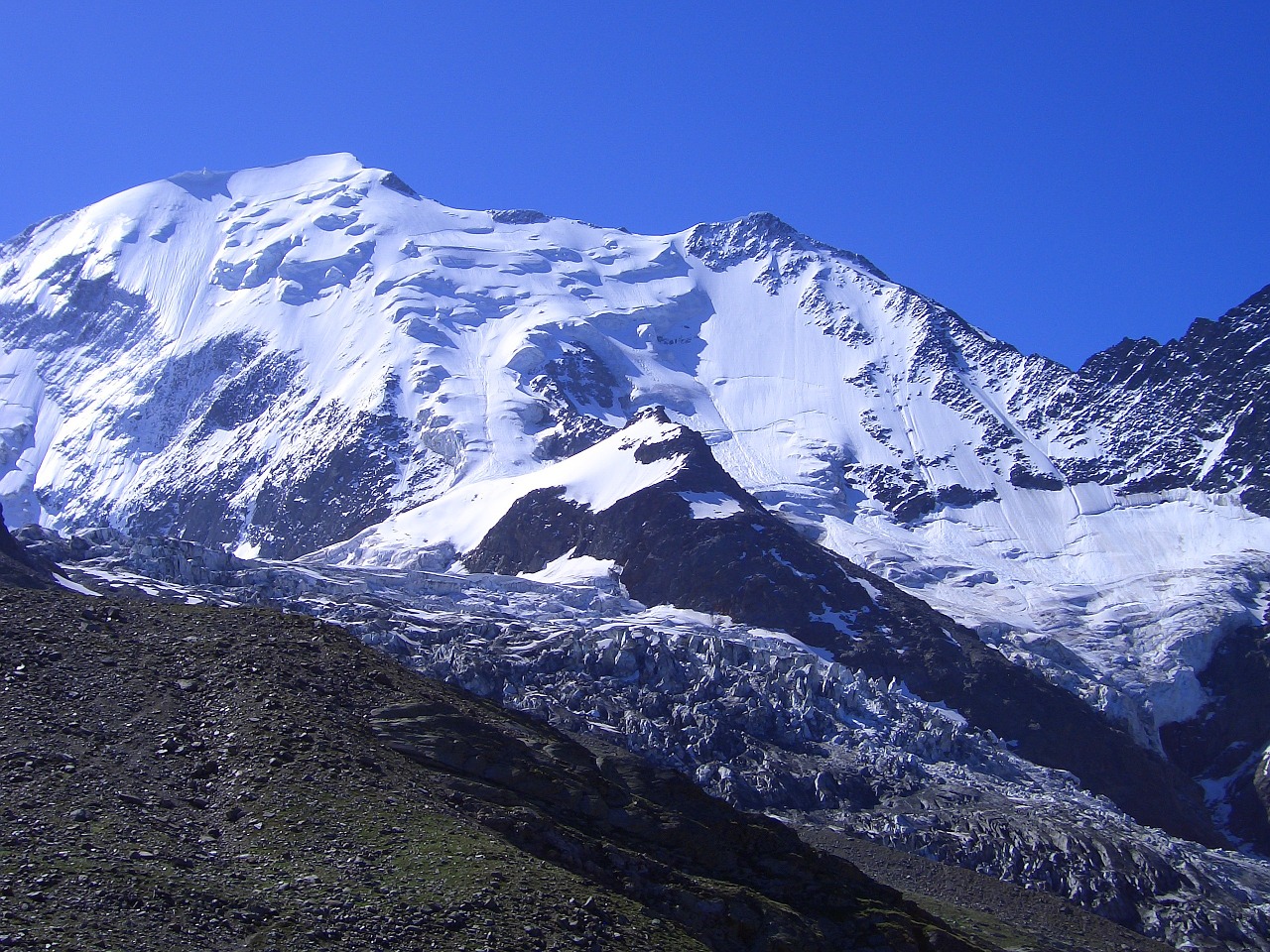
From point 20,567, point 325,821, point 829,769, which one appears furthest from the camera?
point 829,769

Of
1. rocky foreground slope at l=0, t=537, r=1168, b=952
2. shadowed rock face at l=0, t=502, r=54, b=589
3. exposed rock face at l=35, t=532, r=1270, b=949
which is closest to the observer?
rocky foreground slope at l=0, t=537, r=1168, b=952

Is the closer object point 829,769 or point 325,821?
point 325,821

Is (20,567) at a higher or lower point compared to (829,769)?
higher

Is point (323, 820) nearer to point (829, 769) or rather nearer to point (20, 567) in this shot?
point (20, 567)

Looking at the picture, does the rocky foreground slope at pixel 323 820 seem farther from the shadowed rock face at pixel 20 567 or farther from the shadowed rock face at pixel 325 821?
the shadowed rock face at pixel 20 567

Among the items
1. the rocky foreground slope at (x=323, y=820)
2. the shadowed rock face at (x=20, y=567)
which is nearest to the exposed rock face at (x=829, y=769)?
the shadowed rock face at (x=20, y=567)

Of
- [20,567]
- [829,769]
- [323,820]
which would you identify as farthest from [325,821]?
[829,769]

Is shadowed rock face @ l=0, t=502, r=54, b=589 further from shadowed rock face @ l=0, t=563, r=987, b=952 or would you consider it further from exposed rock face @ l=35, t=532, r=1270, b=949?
shadowed rock face @ l=0, t=563, r=987, b=952

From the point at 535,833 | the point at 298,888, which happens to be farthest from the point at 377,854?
the point at 535,833

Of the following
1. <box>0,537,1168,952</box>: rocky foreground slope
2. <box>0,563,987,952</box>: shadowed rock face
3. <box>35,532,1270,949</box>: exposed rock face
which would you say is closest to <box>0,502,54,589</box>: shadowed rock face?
<box>35,532,1270,949</box>: exposed rock face

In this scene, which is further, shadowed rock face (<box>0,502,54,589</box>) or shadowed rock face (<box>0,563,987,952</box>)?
shadowed rock face (<box>0,502,54,589</box>)

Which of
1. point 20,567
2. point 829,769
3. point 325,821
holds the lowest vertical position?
point 325,821

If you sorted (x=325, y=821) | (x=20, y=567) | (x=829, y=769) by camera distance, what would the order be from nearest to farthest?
(x=325, y=821) → (x=20, y=567) → (x=829, y=769)

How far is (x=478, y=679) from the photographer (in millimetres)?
173875
